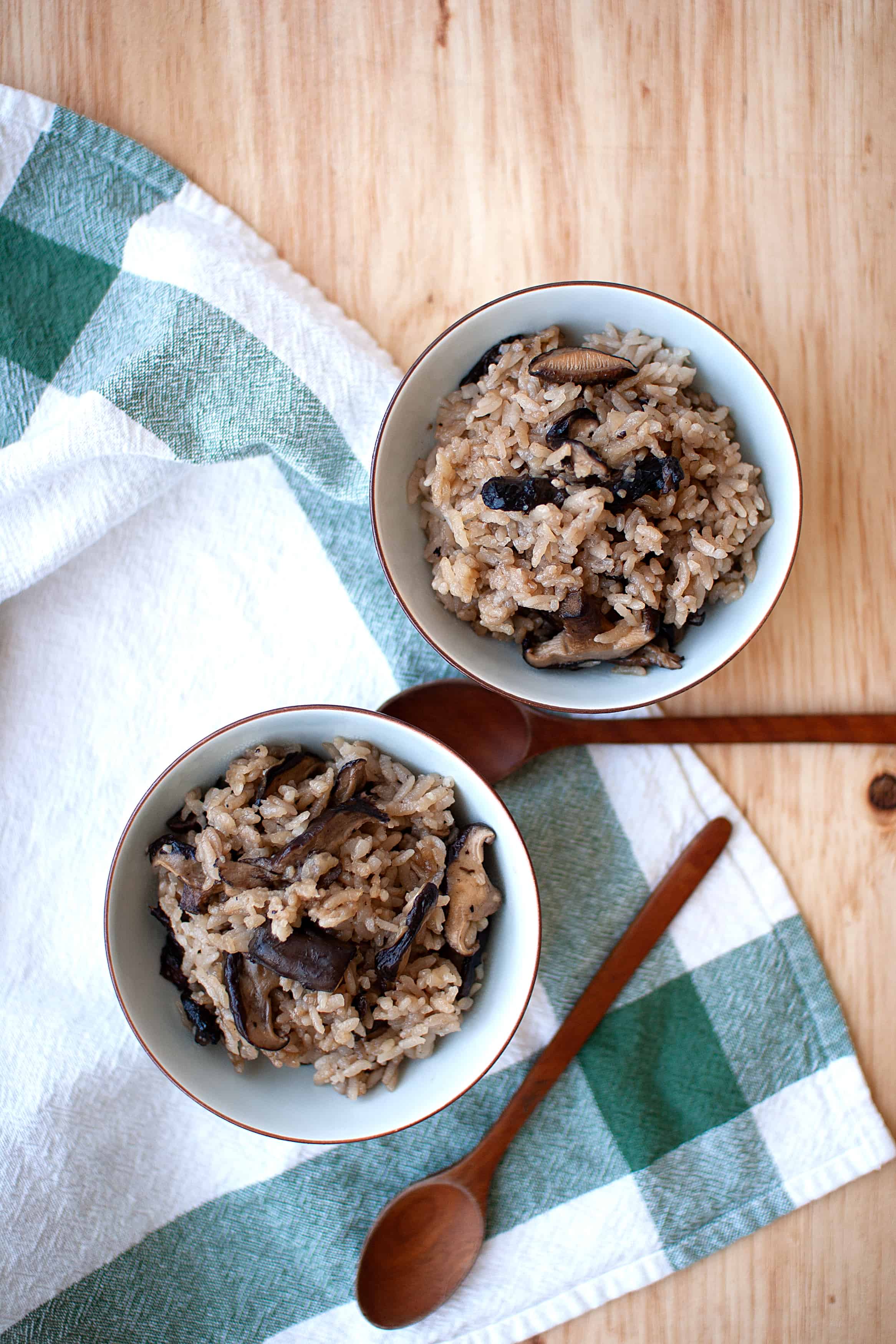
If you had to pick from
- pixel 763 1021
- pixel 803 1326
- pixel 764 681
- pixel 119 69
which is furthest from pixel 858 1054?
pixel 119 69

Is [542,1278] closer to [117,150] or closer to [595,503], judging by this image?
[595,503]

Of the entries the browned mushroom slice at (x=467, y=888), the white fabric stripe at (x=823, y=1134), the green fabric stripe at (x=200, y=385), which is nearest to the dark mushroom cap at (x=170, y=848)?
the browned mushroom slice at (x=467, y=888)

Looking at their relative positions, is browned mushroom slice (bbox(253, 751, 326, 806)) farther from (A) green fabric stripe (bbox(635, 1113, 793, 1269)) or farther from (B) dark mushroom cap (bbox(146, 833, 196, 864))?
(A) green fabric stripe (bbox(635, 1113, 793, 1269))

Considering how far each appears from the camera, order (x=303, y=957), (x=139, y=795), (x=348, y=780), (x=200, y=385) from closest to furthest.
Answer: (x=303, y=957), (x=348, y=780), (x=200, y=385), (x=139, y=795)

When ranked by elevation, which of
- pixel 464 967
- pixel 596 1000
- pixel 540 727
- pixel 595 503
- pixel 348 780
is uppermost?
pixel 595 503

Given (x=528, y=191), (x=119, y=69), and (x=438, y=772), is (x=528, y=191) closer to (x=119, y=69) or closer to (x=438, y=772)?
(x=119, y=69)

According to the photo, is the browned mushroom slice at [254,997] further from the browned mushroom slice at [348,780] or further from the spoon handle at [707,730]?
the spoon handle at [707,730]

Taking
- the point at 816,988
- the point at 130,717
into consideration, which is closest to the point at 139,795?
the point at 130,717
